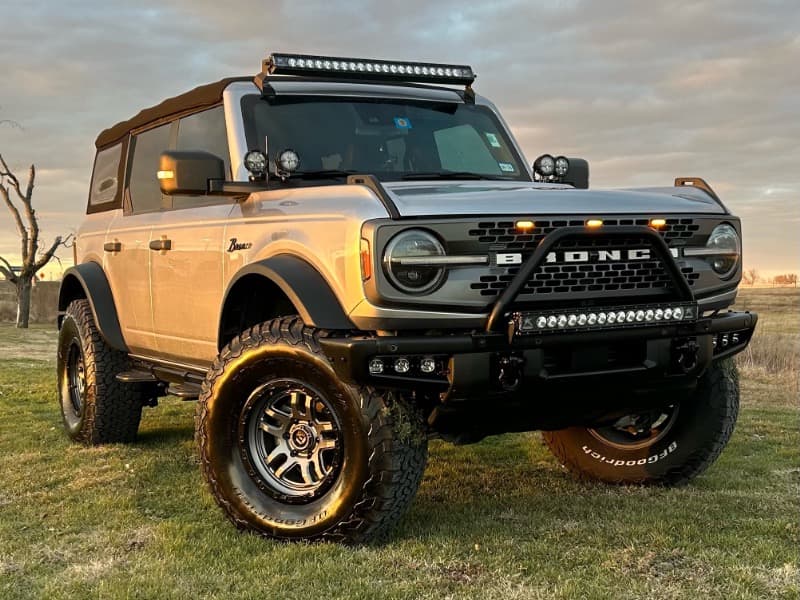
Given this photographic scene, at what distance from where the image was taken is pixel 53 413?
8.84 meters

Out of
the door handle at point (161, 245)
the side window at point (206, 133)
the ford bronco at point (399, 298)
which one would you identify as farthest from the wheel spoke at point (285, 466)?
the door handle at point (161, 245)

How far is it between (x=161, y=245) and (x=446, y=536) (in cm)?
266

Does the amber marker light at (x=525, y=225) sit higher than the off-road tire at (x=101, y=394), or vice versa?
the amber marker light at (x=525, y=225)

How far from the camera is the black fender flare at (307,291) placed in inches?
154

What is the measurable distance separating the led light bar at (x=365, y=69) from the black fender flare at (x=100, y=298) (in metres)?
2.33

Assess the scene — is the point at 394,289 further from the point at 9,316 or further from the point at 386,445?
the point at 9,316

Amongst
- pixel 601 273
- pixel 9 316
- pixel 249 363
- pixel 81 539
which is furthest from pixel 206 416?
pixel 9 316

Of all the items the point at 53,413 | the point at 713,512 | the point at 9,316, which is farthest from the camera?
the point at 9,316

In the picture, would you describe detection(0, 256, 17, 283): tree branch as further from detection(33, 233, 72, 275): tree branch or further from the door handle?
the door handle

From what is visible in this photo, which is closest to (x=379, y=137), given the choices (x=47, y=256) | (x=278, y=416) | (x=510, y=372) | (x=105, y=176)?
(x=278, y=416)

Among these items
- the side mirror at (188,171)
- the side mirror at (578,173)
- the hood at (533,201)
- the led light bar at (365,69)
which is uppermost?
the led light bar at (365,69)

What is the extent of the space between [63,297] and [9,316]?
32969 millimetres

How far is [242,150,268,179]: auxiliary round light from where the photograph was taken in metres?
4.88

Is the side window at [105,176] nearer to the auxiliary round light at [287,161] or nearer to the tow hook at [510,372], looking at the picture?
the auxiliary round light at [287,161]
